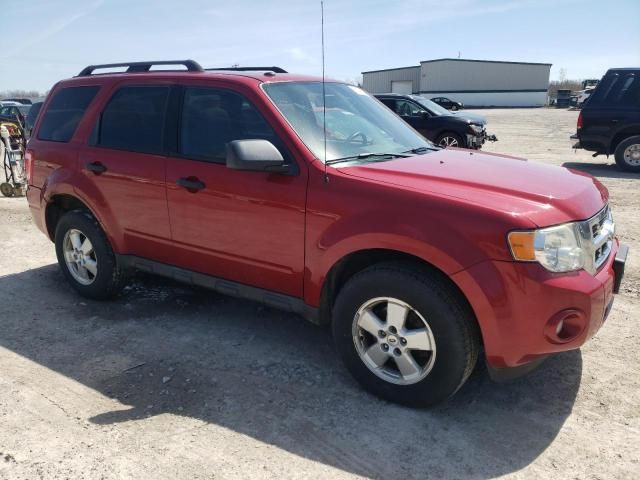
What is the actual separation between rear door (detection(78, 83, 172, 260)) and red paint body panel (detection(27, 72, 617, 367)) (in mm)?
13

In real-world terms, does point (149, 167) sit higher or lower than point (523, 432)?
higher

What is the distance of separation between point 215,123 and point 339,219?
127 cm

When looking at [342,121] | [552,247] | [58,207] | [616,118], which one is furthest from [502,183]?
[616,118]

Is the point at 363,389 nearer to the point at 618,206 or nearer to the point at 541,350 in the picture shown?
the point at 541,350

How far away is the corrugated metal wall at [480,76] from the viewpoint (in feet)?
182

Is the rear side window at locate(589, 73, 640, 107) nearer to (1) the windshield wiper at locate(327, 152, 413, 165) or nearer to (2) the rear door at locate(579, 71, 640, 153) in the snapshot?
(2) the rear door at locate(579, 71, 640, 153)

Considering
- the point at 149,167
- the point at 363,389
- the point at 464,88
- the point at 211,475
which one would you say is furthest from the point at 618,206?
the point at 464,88

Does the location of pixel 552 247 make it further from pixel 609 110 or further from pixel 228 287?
pixel 609 110

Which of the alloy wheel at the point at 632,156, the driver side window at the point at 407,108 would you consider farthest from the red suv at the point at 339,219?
the driver side window at the point at 407,108

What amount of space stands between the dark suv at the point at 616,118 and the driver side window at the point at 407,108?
152 inches

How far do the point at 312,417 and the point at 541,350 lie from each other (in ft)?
4.18

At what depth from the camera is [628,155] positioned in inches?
439

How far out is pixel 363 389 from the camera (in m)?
3.23

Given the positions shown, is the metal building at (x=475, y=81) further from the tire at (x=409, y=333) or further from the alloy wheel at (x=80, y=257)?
the tire at (x=409, y=333)
